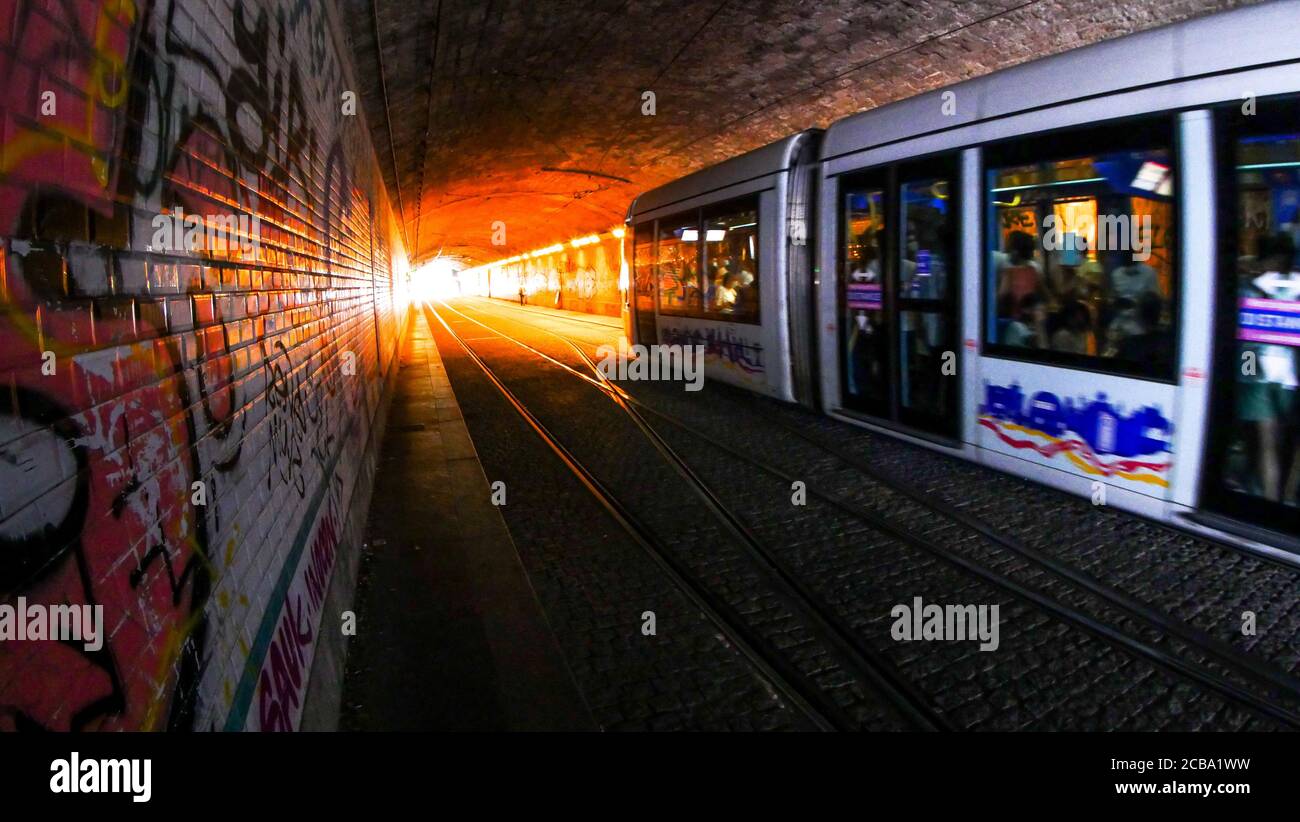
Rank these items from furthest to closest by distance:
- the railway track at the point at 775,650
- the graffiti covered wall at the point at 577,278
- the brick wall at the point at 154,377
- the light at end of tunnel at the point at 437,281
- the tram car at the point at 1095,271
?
1. the light at end of tunnel at the point at 437,281
2. the graffiti covered wall at the point at 577,278
3. the tram car at the point at 1095,271
4. the railway track at the point at 775,650
5. the brick wall at the point at 154,377

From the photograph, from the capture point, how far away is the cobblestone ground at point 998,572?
10.8 feet

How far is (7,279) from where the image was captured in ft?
4.44

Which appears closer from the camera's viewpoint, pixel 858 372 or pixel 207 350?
pixel 207 350

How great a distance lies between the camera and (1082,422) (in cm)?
541

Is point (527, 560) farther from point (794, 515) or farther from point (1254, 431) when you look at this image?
point (1254, 431)

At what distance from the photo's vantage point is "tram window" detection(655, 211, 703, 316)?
11.2m

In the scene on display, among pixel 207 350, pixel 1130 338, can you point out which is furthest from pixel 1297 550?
pixel 207 350

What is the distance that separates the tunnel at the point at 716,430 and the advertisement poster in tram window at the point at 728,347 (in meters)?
0.13

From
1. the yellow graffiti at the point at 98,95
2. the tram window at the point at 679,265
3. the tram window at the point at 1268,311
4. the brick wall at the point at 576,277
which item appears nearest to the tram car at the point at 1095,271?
the tram window at the point at 1268,311

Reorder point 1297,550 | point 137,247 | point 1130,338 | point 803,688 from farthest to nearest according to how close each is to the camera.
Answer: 1. point 1130,338
2. point 1297,550
3. point 803,688
4. point 137,247

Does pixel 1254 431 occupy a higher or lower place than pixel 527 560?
higher

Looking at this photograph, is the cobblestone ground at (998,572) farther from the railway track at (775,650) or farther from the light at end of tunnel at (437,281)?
the light at end of tunnel at (437,281)

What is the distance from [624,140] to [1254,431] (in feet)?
53.1
